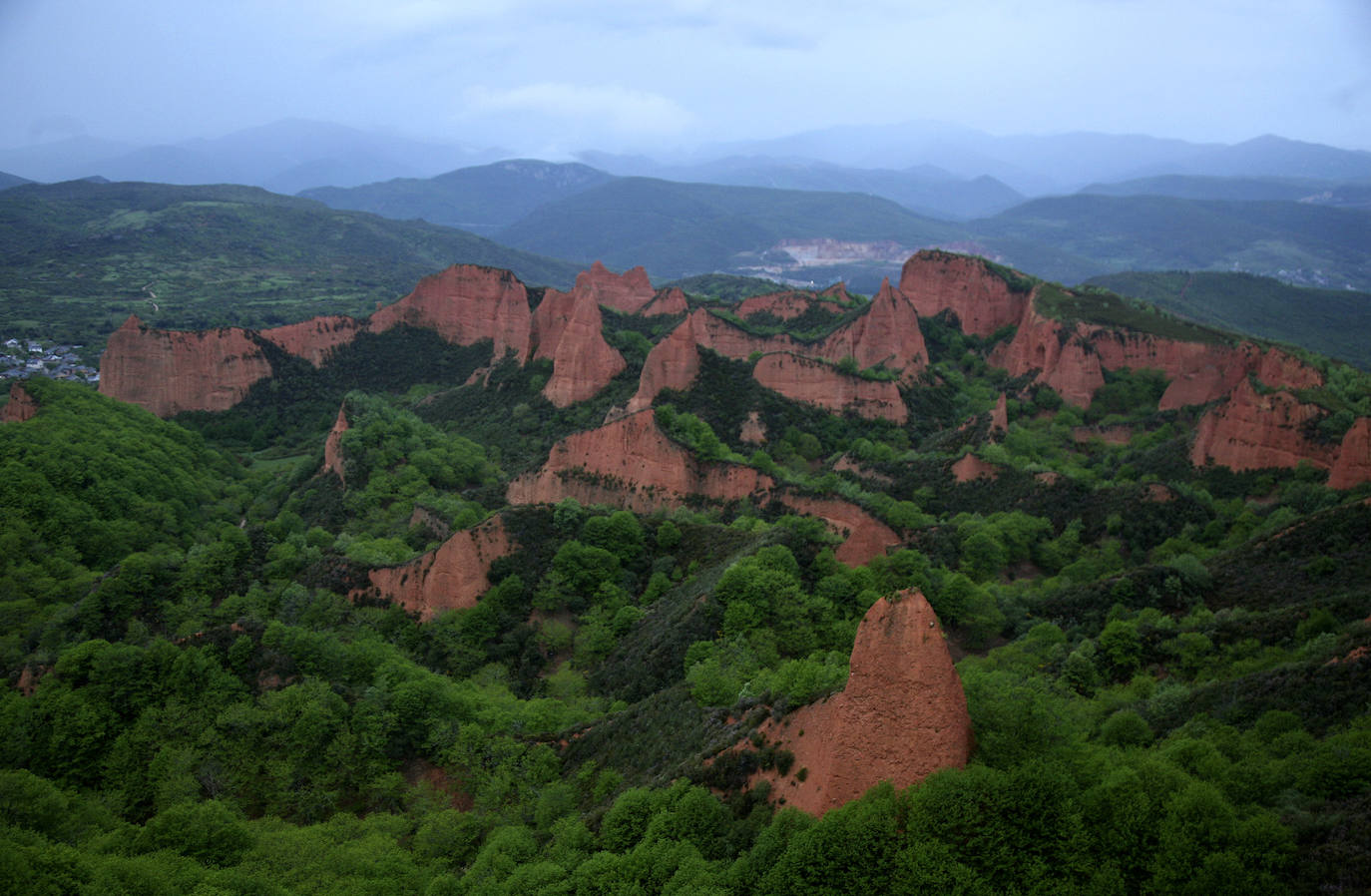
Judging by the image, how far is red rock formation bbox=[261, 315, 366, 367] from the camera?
7881 centimetres

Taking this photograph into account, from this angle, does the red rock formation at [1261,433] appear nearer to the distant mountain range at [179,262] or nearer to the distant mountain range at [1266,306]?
the distant mountain range at [1266,306]

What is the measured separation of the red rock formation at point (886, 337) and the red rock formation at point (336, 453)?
133 ft

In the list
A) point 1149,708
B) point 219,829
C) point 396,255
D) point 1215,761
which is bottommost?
point 219,829

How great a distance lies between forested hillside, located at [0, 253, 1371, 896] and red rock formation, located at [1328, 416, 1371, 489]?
Result: 15 centimetres

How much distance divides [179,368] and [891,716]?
71.9m

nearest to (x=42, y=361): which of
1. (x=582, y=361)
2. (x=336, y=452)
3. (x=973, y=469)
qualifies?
(x=336, y=452)

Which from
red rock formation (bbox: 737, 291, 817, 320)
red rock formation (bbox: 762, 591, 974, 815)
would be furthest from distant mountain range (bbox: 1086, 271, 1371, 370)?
red rock formation (bbox: 762, 591, 974, 815)

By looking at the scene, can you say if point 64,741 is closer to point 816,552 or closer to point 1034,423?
point 816,552

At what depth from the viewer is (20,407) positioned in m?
52.6

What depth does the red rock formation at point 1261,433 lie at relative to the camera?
4309cm

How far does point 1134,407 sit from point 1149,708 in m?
52.4

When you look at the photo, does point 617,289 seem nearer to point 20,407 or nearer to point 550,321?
point 550,321

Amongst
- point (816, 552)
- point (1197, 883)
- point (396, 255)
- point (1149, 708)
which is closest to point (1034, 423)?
point (816, 552)

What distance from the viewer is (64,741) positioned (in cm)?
2247
